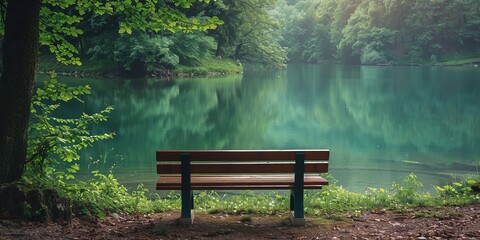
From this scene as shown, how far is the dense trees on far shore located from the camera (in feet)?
230

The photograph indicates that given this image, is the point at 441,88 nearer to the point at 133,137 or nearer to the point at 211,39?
the point at 211,39

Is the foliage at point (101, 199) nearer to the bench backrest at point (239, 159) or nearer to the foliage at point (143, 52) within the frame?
the bench backrest at point (239, 159)

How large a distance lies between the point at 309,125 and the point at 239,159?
1632cm

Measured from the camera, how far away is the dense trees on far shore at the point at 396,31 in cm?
7006

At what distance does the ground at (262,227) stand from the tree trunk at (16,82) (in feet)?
2.66

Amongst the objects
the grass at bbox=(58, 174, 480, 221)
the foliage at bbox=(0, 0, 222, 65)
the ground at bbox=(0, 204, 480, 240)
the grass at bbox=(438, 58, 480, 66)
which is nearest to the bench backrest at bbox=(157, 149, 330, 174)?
the ground at bbox=(0, 204, 480, 240)

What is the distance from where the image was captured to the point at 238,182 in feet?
19.2

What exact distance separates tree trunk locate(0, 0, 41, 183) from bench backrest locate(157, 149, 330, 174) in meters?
1.52

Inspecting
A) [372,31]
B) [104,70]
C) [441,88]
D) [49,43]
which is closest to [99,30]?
[104,70]

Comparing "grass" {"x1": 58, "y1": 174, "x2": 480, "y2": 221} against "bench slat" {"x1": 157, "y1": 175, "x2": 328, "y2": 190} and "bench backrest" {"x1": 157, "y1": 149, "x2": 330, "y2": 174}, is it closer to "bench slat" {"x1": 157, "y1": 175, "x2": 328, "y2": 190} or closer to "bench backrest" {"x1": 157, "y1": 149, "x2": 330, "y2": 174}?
"bench slat" {"x1": 157, "y1": 175, "x2": 328, "y2": 190}

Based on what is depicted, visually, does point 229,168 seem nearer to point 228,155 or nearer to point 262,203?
point 228,155

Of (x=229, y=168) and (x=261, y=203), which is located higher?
(x=229, y=168)

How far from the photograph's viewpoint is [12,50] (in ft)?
18.3

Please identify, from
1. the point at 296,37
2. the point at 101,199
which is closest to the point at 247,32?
the point at 101,199
